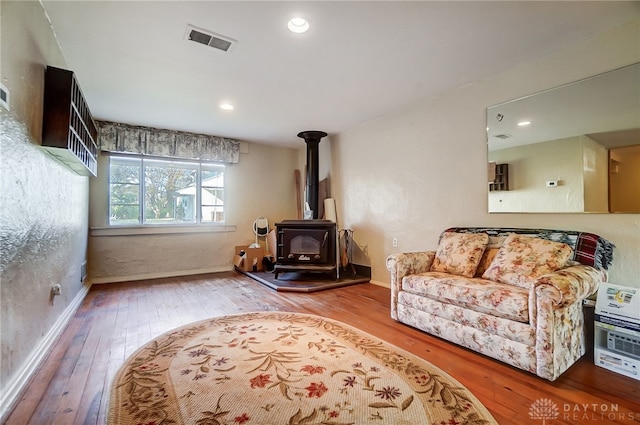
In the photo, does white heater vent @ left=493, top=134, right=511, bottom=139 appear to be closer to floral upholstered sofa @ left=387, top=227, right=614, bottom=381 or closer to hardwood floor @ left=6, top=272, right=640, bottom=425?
floral upholstered sofa @ left=387, top=227, right=614, bottom=381

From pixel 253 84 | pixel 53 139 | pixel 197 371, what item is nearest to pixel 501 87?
pixel 253 84

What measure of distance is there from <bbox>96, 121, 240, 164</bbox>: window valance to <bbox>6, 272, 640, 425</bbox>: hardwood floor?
2.03 metres

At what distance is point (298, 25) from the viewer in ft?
6.61

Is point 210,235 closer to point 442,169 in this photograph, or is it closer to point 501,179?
point 442,169

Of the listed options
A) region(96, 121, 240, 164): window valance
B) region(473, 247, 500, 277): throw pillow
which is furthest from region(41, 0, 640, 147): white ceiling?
region(473, 247, 500, 277): throw pillow

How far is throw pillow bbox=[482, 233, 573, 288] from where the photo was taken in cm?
199

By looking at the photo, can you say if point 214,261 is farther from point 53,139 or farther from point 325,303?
point 53,139

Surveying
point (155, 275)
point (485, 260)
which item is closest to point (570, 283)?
point (485, 260)

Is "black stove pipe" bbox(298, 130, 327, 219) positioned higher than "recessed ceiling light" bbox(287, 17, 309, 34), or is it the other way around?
"recessed ceiling light" bbox(287, 17, 309, 34)

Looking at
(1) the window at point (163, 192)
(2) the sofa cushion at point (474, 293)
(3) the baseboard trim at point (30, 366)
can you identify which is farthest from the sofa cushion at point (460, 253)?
(1) the window at point (163, 192)

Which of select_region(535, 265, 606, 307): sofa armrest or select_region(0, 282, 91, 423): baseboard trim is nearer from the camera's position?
select_region(0, 282, 91, 423): baseboard trim

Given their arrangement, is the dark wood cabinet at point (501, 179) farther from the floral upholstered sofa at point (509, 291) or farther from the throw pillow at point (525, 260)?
the throw pillow at point (525, 260)

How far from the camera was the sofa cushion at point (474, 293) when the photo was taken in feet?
5.86

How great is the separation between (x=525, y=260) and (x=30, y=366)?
3259 millimetres
